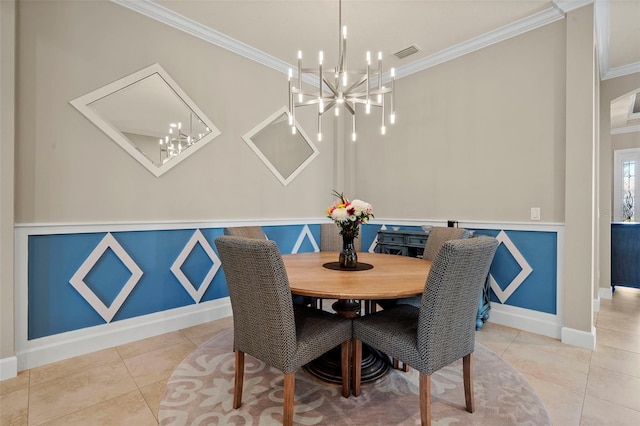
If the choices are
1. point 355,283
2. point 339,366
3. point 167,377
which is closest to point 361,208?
point 355,283

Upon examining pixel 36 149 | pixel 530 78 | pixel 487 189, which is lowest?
pixel 487 189

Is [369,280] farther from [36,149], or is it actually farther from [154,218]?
[36,149]

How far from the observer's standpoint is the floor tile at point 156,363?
192cm

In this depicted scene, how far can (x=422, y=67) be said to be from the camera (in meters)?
3.43

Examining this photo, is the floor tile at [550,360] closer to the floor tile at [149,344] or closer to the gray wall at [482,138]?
the gray wall at [482,138]

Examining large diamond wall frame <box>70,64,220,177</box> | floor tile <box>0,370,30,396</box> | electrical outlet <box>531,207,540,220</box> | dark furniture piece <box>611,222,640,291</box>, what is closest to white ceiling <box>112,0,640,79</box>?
large diamond wall frame <box>70,64,220,177</box>

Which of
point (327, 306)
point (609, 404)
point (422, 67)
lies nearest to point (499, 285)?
point (609, 404)

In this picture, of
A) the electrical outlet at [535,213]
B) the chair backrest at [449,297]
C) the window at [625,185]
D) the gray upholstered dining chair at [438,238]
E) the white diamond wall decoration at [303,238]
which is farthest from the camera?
the window at [625,185]

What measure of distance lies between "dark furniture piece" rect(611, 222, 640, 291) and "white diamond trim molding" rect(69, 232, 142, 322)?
5547 mm

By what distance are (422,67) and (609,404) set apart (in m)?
3.24

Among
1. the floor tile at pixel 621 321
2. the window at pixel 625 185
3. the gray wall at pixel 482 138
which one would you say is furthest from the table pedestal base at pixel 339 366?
the window at pixel 625 185

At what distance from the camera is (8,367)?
187 cm

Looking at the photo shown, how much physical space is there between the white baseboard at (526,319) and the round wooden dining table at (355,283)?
131 cm

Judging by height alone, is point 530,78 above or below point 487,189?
above
